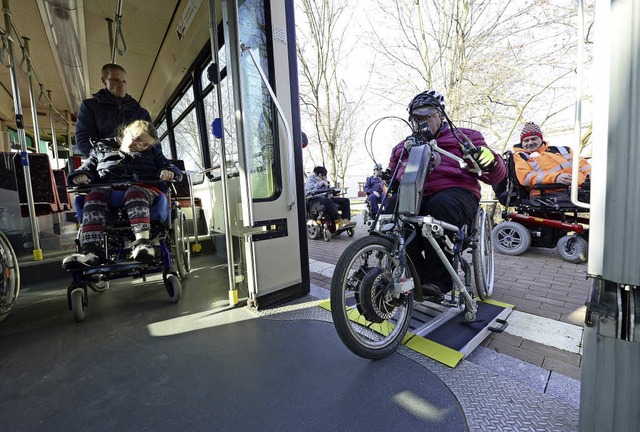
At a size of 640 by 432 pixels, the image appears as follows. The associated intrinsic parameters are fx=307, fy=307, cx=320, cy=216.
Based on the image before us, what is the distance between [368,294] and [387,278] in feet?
0.52

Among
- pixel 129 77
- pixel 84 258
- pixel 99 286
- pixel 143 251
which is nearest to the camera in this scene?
pixel 84 258

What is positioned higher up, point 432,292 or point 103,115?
point 103,115

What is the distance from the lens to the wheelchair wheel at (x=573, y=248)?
11.2ft

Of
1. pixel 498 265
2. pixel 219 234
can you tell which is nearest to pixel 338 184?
pixel 219 234

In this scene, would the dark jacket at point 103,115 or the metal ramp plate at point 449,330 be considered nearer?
the metal ramp plate at point 449,330

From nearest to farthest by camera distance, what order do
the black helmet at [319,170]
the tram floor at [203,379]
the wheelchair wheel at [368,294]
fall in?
1. the tram floor at [203,379]
2. the wheelchair wheel at [368,294]
3. the black helmet at [319,170]

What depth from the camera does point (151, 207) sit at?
2.53 m

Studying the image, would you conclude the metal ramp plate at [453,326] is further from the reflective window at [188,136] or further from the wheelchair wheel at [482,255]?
the reflective window at [188,136]

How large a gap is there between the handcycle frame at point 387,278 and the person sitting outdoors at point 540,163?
2.62m

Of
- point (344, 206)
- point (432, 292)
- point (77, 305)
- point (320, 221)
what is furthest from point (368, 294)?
point (344, 206)

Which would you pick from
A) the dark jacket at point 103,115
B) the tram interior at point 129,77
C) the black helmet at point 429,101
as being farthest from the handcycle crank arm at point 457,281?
the dark jacket at point 103,115

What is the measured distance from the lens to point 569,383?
136 cm

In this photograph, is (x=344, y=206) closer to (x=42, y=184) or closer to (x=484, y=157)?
(x=484, y=157)

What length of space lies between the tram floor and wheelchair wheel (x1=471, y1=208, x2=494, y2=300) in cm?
99
